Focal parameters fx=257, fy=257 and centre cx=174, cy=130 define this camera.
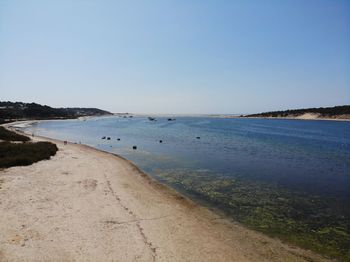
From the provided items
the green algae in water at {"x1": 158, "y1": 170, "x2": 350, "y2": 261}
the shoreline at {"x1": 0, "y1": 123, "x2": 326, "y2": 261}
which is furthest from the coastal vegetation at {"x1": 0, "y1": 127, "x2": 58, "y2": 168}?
the green algae in water at {"x1": 158, "y1": 170, "x2": 350, "y2": 261}

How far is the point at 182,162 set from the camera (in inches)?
1228

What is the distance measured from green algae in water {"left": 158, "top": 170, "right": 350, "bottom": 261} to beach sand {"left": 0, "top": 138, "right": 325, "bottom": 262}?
121 cm

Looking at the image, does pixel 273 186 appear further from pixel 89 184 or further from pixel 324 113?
pixel 324 113

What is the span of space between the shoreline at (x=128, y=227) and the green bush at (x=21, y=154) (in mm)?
3538

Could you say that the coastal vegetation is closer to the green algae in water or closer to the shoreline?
the shoreline

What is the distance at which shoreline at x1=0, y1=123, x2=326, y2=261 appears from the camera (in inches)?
402

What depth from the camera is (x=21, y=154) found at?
85.5ft

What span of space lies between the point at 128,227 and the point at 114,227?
0.66 m

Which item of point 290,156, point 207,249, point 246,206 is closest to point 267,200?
point 246,206

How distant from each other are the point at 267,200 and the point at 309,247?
633 centimetres

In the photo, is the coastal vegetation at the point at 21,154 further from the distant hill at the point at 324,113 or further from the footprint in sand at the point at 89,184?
the distant hill at the point at 324,113

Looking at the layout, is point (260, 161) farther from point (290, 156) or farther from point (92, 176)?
point (92, 176)

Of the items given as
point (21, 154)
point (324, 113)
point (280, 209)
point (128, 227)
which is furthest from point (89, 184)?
point (324, 113)

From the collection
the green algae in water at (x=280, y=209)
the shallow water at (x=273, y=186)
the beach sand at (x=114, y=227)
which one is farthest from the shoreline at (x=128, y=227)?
the shallow water at (x=273, y=186)
